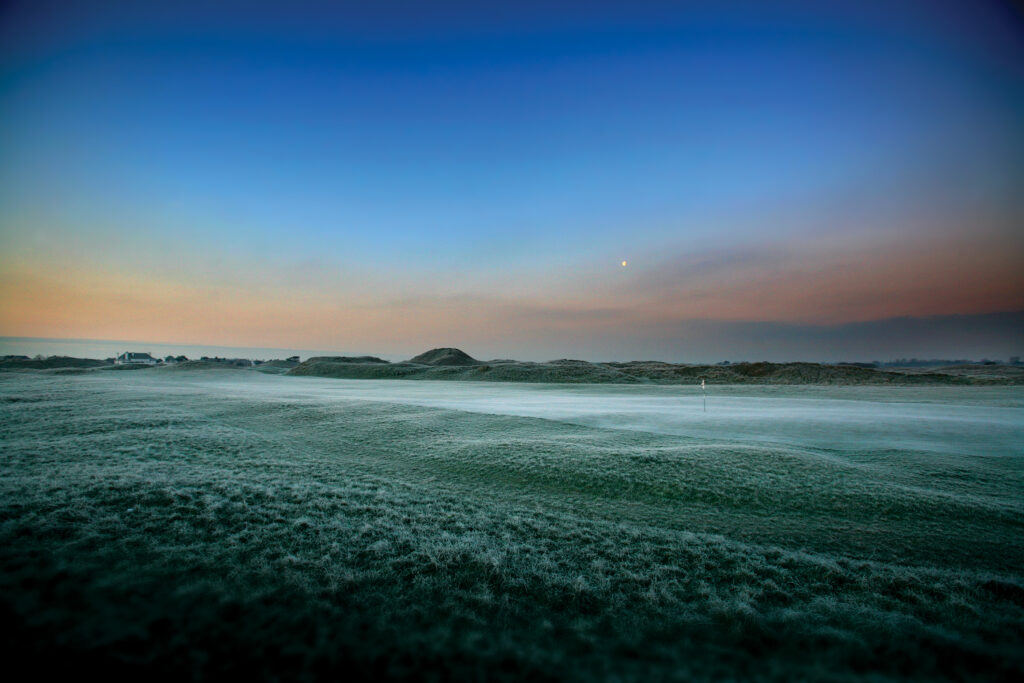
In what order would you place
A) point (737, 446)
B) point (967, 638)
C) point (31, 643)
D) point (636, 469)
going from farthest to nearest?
point (737, 446) < point (636, 469) < point (967, 638) < point (31, 643)

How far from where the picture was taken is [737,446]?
44.5 ft

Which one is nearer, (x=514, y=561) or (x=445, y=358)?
(x=514, y=561)

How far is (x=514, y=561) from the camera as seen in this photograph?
21.7 feet

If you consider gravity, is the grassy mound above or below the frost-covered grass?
above

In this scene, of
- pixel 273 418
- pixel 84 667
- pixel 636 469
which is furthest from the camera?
pixel 273 418

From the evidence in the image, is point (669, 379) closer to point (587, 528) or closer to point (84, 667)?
point (587, 528)

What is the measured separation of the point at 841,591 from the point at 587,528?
384 cm

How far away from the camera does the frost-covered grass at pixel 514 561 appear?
14.3 ft

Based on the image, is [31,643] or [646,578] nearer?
[31,643]

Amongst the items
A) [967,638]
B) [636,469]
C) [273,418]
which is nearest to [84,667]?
[967,638]

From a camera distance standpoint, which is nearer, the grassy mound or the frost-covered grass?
the frost-covered grass

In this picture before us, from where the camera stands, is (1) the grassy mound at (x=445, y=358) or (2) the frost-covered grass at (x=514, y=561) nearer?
(2) the frost-covered grass at (x=514, y=561)

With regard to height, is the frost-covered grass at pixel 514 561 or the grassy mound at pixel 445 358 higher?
the grassy mound at pixel 445 358

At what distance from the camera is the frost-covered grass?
14.3 feet
